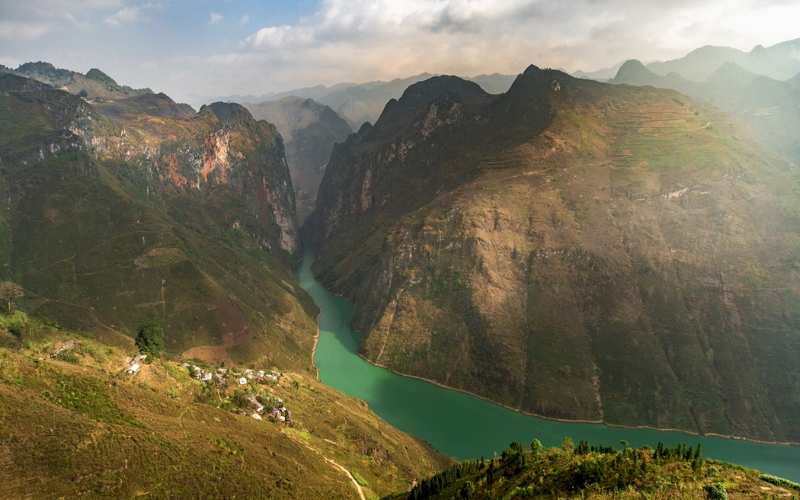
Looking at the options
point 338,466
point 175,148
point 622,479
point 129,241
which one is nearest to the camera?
point 622,479

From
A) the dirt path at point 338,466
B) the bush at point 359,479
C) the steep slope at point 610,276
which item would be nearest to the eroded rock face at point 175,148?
the steep slope at point 610,276

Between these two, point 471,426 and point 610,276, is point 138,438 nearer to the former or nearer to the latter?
point 471,426

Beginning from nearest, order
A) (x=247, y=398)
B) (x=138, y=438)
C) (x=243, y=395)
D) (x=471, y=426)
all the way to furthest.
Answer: (x=138, y=438) → (x=243, y=395) → (x=247, y=398) → (x=471, y=426)

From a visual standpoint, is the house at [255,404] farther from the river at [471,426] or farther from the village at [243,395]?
the river at [471,426]

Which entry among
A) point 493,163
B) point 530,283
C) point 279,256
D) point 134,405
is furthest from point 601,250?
point 279,256

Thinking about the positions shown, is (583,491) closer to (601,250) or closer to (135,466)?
(135,466)

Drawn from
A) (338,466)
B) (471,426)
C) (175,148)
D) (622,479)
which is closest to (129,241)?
(175,148)

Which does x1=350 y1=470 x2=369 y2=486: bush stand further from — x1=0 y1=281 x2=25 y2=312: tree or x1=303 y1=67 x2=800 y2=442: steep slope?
x1=303 y1=67 x2=800 y2=442: steep slope
